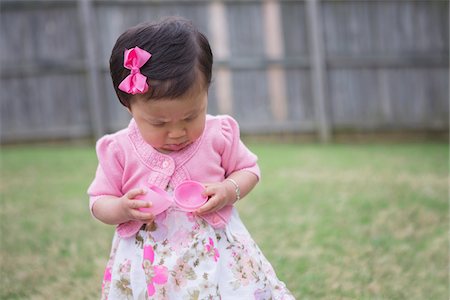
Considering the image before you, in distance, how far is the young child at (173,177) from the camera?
1494mm

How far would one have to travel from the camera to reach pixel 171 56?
148 centimetres

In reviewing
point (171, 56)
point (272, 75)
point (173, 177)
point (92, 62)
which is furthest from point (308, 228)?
point (92, 62)

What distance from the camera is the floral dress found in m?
1.59

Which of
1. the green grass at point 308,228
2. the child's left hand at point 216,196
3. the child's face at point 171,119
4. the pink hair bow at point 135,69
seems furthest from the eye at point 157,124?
the green grass at point 308,228

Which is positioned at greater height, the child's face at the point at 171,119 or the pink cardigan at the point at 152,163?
the child's face at the point at 171,119

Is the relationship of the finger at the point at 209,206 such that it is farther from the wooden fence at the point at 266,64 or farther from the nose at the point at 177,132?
the wooden fence at the point at 266,64

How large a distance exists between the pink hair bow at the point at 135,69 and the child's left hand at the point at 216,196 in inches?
13.0

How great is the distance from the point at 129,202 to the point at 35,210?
2.43m

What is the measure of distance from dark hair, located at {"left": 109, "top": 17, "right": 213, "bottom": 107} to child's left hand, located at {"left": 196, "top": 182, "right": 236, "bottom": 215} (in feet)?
0.92

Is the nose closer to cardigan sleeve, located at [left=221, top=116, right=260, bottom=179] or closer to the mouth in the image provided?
the mouth

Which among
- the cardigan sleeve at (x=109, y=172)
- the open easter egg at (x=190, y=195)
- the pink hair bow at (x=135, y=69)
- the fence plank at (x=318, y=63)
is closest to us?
the pink hair bow at (x=135, y=69)

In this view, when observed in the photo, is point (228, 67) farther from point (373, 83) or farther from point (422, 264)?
point (422, 264)

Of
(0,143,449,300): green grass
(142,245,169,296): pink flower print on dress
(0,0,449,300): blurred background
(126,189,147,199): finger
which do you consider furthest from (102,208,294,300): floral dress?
(0,0,449,300): blurred background

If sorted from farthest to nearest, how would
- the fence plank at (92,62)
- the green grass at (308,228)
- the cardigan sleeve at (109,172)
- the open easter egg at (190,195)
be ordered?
the fence plank at (92,62), the green grass at (308,228), the cardigan sleeve at (109,172), the open easter egg at (190,195)
